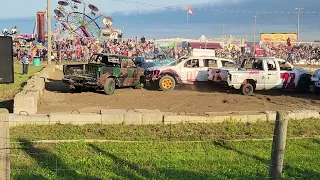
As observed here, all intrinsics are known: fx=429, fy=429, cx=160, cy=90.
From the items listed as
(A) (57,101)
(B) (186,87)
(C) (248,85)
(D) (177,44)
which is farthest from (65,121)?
(D) (177,44)

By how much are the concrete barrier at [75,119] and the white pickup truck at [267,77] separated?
7760 mm

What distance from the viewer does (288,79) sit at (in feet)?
57.3

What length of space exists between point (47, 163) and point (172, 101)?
8.07 m

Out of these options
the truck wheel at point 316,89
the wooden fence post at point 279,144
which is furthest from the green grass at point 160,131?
the truck wheel at point 316,89

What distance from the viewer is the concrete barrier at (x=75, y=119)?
32.3 ft

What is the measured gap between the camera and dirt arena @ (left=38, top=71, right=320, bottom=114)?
516 inches

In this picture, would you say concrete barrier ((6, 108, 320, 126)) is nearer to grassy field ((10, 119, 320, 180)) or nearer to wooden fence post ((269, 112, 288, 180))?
grassy field ((10, 119, 320, 180))

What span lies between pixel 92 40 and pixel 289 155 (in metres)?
36.7

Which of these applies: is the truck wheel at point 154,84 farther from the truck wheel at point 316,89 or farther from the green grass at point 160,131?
the green grass at point 160,131

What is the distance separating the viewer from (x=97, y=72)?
16062mm

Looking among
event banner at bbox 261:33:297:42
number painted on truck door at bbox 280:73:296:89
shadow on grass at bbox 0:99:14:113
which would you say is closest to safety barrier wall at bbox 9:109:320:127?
shadow on grass at bbox 0:99:14:113

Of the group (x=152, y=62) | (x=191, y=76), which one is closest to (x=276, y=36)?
(x=152, y=62)

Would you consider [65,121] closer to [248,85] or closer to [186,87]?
[248,85]

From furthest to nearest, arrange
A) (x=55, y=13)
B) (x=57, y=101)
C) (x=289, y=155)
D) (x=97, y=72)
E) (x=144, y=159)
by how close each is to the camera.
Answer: (x=55, y=13) → (x=97, y=72) → (x=57, y=101) → (x=289, y=155) → (x=144, y=159)
